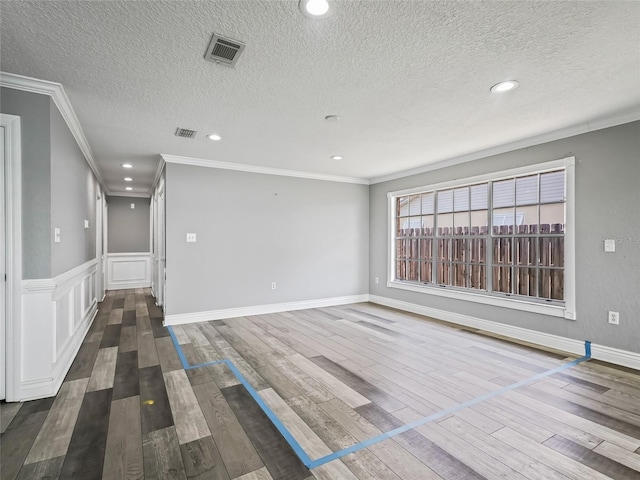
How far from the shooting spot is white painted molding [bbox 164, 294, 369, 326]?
4.79 meters

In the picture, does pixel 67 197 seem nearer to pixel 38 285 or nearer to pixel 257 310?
pixel 38 285

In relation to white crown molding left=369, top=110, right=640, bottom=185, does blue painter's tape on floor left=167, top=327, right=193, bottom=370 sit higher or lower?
lower

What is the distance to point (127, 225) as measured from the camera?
8.38 m

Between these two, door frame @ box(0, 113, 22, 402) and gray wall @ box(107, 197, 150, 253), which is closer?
door frame @ box(0, 113, 22, 402)

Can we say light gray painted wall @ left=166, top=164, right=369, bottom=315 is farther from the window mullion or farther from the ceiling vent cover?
the ceiling vent cover

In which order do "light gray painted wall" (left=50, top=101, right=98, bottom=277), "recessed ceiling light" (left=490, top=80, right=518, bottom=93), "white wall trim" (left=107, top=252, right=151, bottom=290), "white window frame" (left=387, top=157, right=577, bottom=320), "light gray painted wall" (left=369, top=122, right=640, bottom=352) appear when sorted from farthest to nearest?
"white wall trim" (left=107, top=252, right=151, bottom=290) < "white window frame" (left=387, top=157, right=577, bottom=320) < "light gray painted wall" (left=369, top=122, right=640, bottom=352) < "light gray painted wall" (left=50, top=101, right=98, bottom=277) < "recessed ceiling light" (left=490, top=80, right=518, bottom=93)

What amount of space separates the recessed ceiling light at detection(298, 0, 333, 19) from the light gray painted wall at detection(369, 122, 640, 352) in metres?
3.37

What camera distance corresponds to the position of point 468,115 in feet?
10.5

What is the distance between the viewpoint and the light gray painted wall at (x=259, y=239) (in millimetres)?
4859

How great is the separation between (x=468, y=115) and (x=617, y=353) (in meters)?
2.85

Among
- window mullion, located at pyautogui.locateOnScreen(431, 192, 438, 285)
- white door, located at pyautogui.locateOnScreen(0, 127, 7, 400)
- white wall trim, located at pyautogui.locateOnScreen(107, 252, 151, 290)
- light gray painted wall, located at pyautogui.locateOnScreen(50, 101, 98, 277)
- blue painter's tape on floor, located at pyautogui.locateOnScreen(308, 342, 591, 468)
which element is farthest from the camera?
white wall trim, located at pyautogui.locateOnScreen(107, 252, 151, 290)

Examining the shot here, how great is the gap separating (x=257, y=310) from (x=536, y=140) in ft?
15.3

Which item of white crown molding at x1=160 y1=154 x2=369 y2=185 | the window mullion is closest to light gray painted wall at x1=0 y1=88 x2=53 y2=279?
white crown molding at x1=160 y1=154 x2=369 y2=185

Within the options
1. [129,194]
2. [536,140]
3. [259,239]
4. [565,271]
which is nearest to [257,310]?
[259,239]
